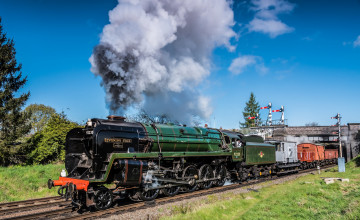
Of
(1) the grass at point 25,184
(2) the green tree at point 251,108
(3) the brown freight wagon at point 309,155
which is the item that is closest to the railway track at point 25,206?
(1) the grass at point 25,184

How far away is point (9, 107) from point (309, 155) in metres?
26.2

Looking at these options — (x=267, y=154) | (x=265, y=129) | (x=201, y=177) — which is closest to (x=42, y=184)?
(x=201, y=177)

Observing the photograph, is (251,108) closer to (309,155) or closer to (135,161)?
(309,155)

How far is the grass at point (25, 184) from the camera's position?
12.8 m

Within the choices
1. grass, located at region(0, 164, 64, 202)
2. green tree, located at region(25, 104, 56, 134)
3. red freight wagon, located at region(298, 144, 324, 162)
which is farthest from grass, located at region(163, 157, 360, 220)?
green tree, located at region(25, 104, 56, 134)

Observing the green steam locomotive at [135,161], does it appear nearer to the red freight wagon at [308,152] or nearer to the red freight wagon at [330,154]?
the red freight wagon at [308,152]

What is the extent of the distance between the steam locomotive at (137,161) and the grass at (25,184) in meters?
3.16

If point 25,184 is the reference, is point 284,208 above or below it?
above

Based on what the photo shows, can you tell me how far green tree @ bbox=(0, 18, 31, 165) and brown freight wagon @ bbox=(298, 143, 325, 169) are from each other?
78.0 feet

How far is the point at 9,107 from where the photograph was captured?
17766 mm

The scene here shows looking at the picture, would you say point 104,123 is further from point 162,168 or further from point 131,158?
point 162,168

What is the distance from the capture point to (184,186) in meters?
11.7

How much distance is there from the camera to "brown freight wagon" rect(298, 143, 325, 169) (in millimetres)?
24969

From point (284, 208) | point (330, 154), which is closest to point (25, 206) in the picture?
point (284, 208)
